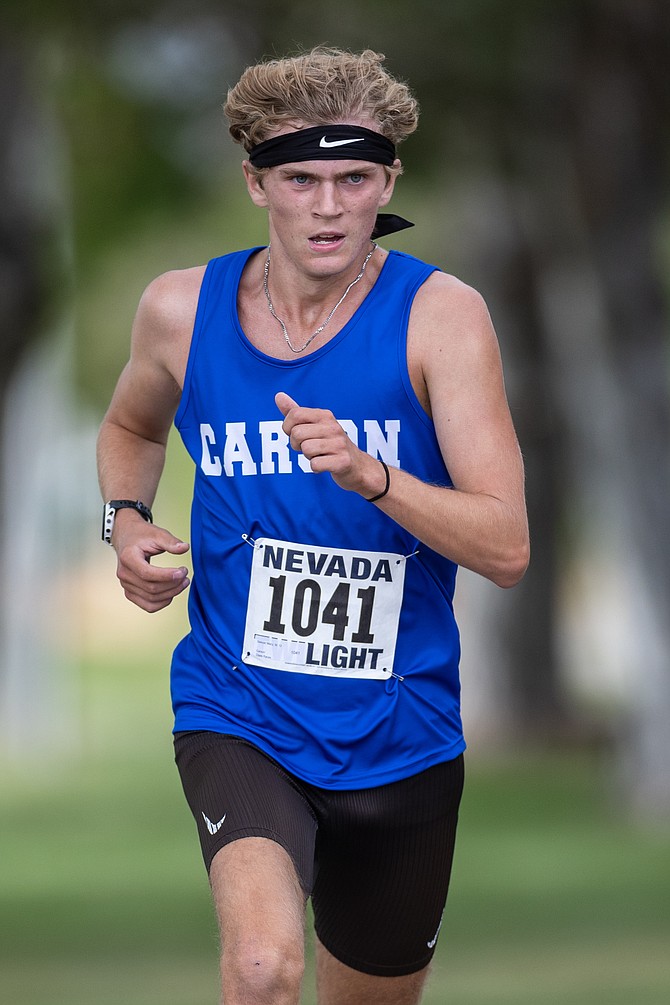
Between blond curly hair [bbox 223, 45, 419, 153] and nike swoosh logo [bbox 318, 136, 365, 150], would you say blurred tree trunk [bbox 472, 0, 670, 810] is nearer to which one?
blond curly hair [bbox 223, 45, 419, 153]

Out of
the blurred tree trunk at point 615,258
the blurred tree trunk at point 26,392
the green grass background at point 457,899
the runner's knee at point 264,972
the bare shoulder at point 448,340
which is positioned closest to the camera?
the runner's knee at point 264,972

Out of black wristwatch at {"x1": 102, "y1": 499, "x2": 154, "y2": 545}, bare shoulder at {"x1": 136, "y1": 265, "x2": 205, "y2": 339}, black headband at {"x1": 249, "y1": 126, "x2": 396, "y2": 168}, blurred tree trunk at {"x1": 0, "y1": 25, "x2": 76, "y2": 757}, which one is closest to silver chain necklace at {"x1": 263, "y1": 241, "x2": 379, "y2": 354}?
bare shoulder at {"x1": 136, "y1": 265, "x2": 205, "y2": 339}

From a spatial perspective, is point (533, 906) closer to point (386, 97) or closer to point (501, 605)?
point (386, 97)

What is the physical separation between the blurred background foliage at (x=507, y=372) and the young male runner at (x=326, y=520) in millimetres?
3995

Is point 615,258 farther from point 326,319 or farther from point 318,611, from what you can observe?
point 318,611

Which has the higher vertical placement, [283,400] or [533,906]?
[283,400]

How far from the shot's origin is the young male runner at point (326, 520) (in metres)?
4.43

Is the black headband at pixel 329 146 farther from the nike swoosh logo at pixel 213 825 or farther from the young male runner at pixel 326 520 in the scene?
the nike swoosh logo at pixel 213 825

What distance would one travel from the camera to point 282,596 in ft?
15.1

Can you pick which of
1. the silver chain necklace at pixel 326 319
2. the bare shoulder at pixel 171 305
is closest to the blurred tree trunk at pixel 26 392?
the bare shoulder at pixel 171 305

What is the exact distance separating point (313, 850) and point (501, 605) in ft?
56.3

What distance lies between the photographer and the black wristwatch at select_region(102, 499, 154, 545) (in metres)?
5.00

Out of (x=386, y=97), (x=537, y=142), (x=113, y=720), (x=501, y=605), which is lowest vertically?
(x=113, y=720)

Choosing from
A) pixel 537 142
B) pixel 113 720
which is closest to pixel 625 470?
pixel 537 142
